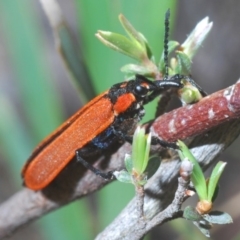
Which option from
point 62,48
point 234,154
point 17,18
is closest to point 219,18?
point 234,154

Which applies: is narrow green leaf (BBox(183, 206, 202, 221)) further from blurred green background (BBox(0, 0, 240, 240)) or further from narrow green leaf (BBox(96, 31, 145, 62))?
blurred green background (BBox(0, 0, 240, 240))

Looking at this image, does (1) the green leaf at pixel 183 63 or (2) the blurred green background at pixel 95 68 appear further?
(2) the blurred green background at pixel 95 68

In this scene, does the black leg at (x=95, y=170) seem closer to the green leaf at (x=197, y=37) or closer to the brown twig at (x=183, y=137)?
the brown twig at (x=183, y=137)

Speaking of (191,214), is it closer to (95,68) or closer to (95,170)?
(95,170)

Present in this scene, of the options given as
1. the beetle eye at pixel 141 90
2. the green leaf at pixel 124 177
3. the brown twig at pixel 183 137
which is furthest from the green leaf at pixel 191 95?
the beetle eye at pixel 141 90

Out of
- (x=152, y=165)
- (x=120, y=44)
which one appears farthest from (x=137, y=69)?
(x=152, y=165)

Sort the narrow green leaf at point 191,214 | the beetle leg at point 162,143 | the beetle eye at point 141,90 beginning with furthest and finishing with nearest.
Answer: the beetle eye at point 141,90 → the beetle leg at point 162,143 → the narrow green leaf at point 191,214
